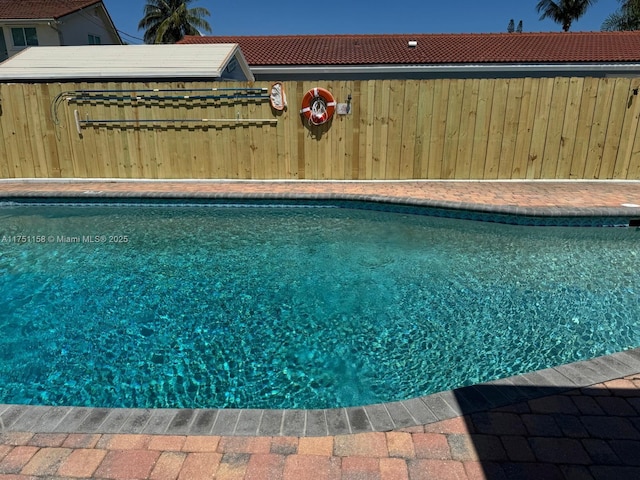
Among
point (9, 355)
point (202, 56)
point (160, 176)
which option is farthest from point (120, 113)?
point (9, 355)

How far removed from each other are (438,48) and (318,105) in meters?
9.18

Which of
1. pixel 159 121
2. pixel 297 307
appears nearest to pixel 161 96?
pixel 159 121

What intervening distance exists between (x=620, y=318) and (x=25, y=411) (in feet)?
14.6

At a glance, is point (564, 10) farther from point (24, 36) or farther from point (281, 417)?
point (281, 417)

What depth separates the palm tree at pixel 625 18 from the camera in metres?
20.9

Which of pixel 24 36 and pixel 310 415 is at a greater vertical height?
pixel 24 36

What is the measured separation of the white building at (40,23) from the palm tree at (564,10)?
27.9 metres

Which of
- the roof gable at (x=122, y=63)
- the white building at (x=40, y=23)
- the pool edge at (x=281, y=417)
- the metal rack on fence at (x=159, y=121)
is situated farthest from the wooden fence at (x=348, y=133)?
the white building at (x=40, y=23)

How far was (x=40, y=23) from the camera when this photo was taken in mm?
20109

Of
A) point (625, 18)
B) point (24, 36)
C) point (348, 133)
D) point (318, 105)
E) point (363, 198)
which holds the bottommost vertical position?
point (363, 198)

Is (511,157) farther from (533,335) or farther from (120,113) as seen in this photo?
(120,113)

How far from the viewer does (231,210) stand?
23.3 feet

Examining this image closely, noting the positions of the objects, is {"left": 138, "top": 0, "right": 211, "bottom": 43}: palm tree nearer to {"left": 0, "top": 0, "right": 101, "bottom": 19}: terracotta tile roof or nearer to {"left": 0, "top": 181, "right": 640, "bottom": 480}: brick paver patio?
{"left": 0, "top": 0, "right": 101, "bottom": 19}: terracotta tile roof

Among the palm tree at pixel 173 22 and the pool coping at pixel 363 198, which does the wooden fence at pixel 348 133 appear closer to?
the pool coping at pixel 363 198
